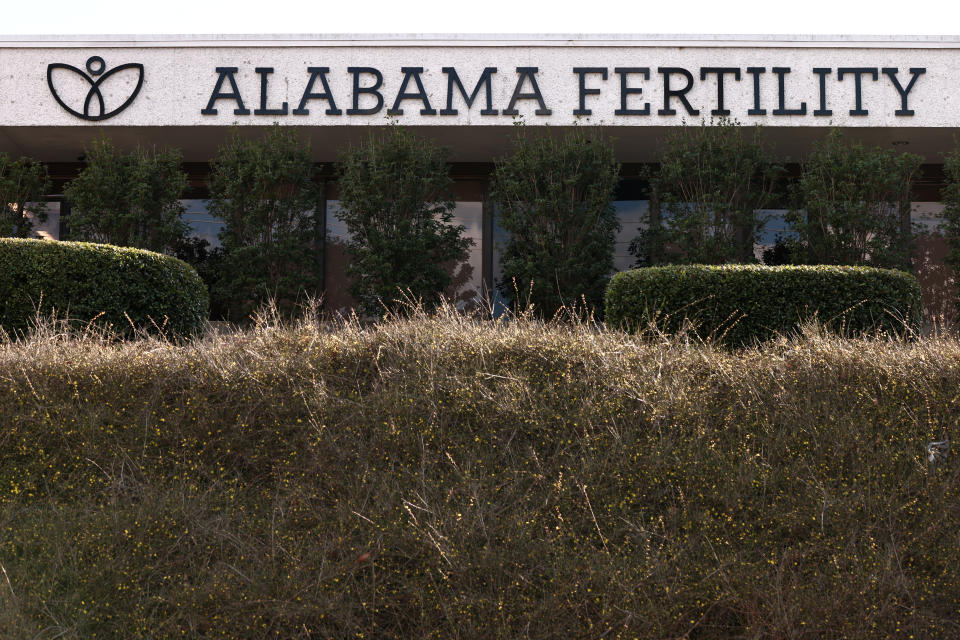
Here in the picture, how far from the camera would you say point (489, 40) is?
1066cm

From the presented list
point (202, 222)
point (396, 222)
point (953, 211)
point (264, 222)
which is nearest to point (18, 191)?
point (202, 222)

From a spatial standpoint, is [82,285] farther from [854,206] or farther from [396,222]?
[854,206]

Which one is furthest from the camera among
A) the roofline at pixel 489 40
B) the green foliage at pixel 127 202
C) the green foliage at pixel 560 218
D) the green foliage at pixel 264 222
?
the green foliage at pixel 127 202

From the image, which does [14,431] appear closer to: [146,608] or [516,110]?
[146,608]

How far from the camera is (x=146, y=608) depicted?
379 centimetres

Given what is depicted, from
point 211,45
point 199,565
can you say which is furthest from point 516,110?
point 199,565

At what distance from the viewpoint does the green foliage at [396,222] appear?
10.2m

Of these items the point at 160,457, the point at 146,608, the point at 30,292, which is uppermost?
the point at 30,292

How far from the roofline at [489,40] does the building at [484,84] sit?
0.02 metres

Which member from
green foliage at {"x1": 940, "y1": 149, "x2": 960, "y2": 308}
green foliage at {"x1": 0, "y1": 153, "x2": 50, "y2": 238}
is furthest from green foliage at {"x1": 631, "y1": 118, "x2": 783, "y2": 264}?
green foliage at {"x1": 0, "y1": 153, "x2": 50, "y2": 238}

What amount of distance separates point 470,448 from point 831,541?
2114 mm

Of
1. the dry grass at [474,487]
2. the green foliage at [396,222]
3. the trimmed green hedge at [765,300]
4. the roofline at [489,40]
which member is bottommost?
the dry grass at [474,487]

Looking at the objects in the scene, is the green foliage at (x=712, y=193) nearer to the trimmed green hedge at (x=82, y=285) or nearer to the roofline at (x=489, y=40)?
the roofline at (x=489, y=40)

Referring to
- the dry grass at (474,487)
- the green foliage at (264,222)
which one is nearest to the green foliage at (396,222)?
the green foliage at (264,222)
